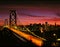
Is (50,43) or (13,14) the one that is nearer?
(50,43)

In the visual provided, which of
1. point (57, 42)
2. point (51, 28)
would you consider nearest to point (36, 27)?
point (51, 28)

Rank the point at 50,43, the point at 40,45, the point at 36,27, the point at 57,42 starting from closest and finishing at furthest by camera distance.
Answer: the point at 40,45 → the point at 50,43 → the point at 57,42 → the point at 36,27

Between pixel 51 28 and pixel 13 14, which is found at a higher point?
pixel 13 14

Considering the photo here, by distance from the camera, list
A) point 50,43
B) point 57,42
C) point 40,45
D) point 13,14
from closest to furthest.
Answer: point 40,45 < point 50,43 < point 57,42 < point 13,14

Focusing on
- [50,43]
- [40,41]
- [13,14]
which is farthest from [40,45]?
[13,14]

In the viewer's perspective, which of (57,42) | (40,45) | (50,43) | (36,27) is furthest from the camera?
(36,27)

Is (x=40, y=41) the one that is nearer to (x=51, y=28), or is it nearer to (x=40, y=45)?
(x=40, y=45)

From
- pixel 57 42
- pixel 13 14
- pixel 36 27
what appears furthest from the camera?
pixel 36 27

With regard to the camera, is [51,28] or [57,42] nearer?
[57,42]

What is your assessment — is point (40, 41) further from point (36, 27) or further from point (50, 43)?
point (36, 27)
